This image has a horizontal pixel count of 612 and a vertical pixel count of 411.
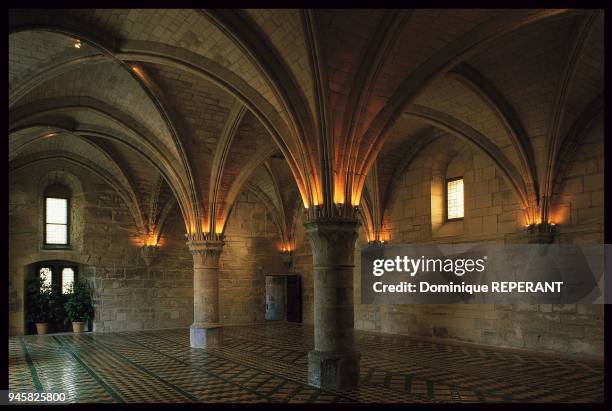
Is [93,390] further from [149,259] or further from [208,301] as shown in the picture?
[149,259]

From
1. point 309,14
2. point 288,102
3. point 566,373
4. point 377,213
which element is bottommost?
point 566,373

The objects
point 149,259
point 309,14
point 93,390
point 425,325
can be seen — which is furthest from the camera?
point 149,259

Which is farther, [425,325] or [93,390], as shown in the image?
[425,325]

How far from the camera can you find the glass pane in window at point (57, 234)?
18.9 meters

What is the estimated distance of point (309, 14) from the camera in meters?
7.85

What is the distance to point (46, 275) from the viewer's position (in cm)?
1880

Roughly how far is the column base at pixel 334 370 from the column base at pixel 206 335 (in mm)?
5717

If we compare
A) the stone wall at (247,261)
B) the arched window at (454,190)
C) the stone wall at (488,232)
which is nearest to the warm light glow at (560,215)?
the stone wall at (488,232)

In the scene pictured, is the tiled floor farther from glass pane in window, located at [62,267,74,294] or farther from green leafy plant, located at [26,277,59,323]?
glass pane in window, located at [62,267,74,294]

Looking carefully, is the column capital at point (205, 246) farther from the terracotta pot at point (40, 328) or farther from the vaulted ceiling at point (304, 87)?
the terracotta pot at point (40, 328)

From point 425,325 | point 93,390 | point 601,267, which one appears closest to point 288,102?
point 93,390

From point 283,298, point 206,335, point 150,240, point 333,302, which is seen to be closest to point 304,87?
point 333,302
